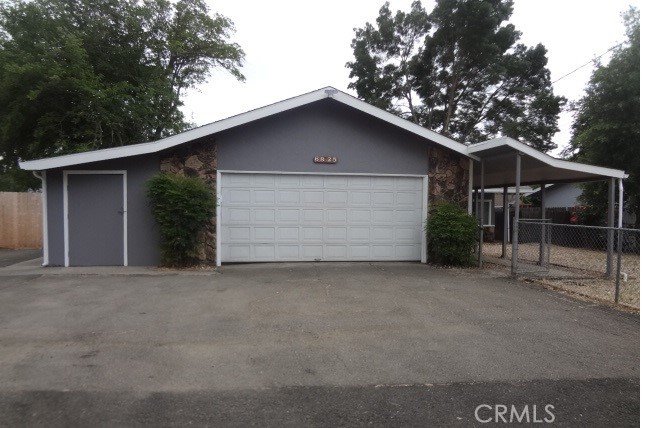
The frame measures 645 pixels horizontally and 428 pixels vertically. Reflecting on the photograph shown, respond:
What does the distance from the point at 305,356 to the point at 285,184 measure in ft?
20.1

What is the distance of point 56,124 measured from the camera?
13656 millimetres

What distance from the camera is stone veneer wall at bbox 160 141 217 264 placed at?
9.20m

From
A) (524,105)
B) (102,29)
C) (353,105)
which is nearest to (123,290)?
(353,105)

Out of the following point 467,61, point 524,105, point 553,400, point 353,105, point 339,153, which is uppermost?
point 467,61

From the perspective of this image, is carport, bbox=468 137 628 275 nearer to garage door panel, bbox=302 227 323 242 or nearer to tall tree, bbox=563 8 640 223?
garage door panel, bbox=302 227 323 242

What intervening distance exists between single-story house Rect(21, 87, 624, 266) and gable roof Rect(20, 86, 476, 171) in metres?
0.02

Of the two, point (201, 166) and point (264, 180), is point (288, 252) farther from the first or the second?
point (201, 166)

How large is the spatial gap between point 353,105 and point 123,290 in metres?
6.19

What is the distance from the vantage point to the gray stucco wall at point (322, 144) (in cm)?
946

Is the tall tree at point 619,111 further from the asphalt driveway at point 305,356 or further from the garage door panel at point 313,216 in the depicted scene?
the garage door panel at point 313,216

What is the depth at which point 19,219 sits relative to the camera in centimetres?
1402

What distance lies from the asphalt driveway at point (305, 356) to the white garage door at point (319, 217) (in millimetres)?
2658

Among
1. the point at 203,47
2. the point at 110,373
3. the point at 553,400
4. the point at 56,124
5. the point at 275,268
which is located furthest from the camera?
the point at 203,47

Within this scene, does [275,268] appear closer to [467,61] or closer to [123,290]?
[123,290]
